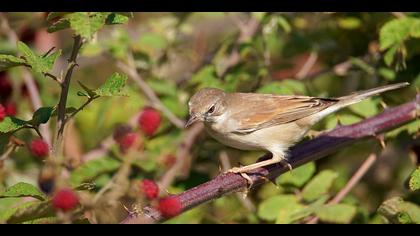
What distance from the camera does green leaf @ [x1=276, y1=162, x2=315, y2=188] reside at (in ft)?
14.1

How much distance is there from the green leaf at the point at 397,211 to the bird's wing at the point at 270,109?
980mm

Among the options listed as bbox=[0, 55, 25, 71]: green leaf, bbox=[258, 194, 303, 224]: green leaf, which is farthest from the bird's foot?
bbox=[0, 55, 25, 71]: green leaf

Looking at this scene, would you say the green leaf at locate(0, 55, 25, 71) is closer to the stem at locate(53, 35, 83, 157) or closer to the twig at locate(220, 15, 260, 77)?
the stem at locate(53, 35, 83, 157)

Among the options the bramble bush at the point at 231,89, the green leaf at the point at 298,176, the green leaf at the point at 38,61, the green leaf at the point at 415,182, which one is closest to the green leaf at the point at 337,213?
the bramble bush at the point at 231,89

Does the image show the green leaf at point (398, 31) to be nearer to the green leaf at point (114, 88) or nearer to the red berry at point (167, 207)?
the green leaf at point (114, 88)

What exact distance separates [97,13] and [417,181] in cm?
164

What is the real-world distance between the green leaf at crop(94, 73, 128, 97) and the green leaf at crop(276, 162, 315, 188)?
175cm

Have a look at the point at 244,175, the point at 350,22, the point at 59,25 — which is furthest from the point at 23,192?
the point at 350,22

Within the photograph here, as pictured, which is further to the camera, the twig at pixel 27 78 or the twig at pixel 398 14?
the twig at pixel 27 78

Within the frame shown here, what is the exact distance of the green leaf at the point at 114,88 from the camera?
2.81 meters

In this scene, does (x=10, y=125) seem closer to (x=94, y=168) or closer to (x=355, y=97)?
(x=94, y=168)

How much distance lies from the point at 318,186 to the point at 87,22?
196 centimetres

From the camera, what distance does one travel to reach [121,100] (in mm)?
5242
